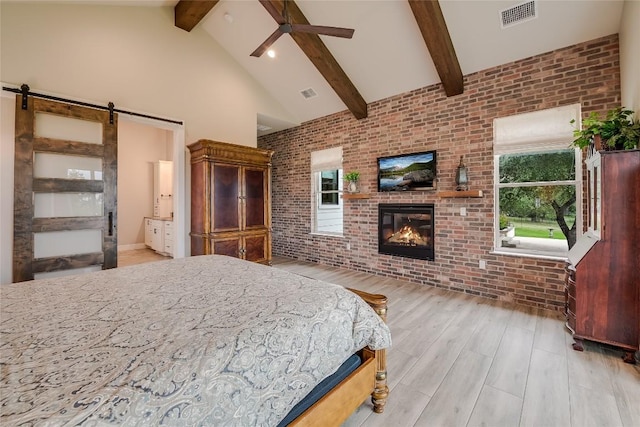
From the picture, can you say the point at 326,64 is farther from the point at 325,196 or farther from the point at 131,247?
the point at 131,247

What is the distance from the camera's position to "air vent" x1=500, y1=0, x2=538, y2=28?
9.38 ft

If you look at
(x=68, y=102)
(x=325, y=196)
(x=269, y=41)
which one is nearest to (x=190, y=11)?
(x=269, y=41)

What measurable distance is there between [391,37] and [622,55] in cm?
241

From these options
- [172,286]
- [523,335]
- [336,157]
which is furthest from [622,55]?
[172,286]

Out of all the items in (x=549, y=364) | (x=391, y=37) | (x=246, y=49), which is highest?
(x=246, y=49)

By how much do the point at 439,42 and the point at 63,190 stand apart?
15.5 ft

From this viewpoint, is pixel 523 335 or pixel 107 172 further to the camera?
pixel 107 172

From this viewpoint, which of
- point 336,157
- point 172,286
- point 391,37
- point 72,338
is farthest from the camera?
point 336,157

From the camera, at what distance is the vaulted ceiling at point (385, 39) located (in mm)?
2938

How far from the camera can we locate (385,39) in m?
3.66

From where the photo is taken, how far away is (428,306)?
3.28 m

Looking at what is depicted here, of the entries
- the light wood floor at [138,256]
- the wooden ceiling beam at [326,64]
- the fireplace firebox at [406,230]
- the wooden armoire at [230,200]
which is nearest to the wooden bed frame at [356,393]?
the fireplace firebox at [406,230]

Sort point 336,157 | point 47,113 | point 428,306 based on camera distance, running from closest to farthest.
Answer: point 47,113
point 428,306
point 336,157

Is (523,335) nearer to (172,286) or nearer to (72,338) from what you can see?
(172,286)
